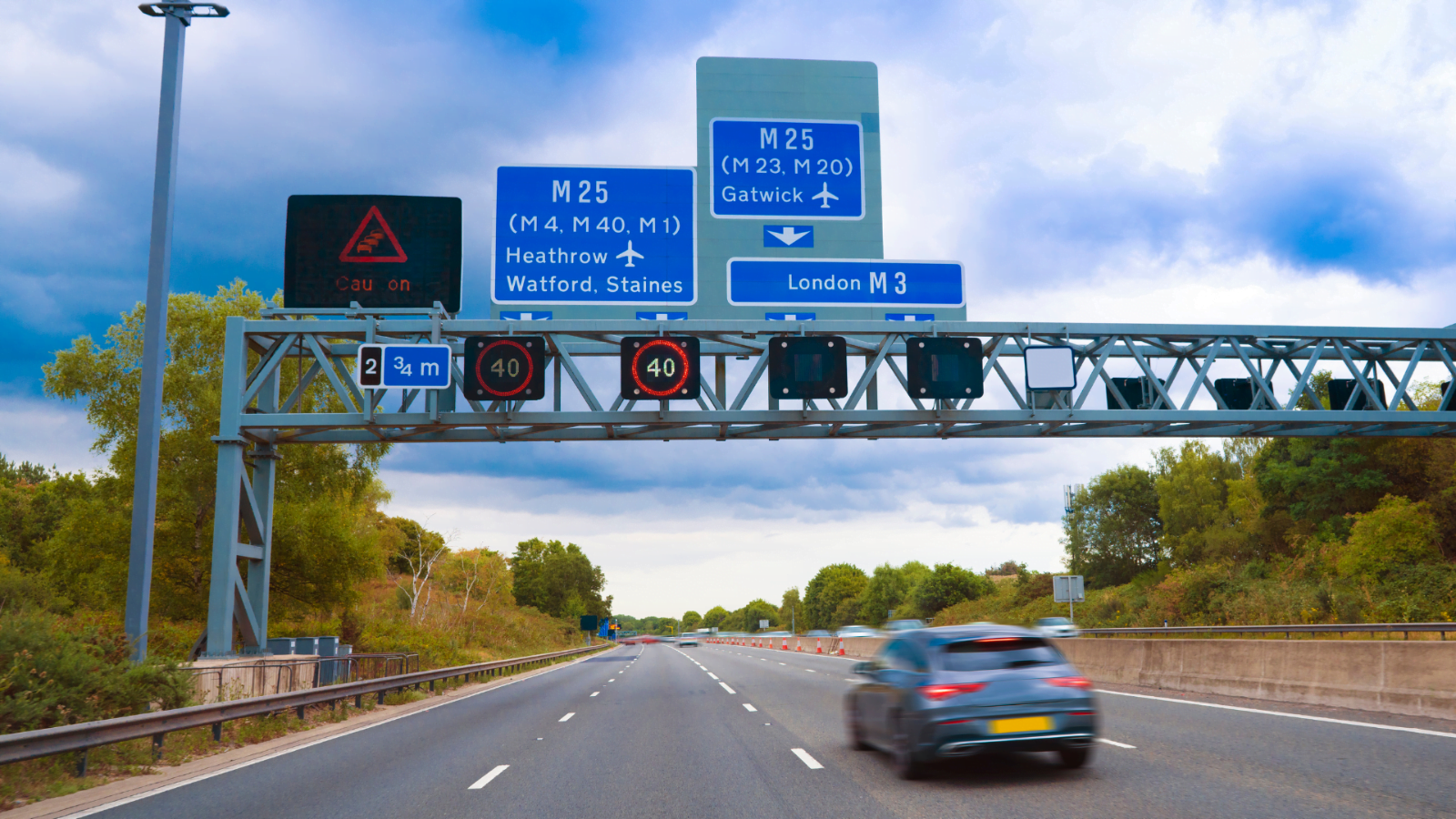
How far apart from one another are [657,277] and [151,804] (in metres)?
11.9

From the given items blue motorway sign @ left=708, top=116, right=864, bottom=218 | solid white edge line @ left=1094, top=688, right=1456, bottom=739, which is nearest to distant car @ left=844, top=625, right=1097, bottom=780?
solid white edge line @ left=1094, top=688, right=1456, bottom=739

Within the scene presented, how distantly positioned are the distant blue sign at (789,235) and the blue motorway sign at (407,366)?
6312 millimetres

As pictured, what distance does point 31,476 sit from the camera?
324ft

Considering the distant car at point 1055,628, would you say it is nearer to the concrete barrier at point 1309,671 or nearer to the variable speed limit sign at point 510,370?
the concrete barrier at point 1309,671

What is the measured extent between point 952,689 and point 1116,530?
96462mm

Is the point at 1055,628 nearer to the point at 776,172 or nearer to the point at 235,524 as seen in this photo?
the point at 776,172

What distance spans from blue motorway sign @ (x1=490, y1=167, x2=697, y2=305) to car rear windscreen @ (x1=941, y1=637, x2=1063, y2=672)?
10532mm

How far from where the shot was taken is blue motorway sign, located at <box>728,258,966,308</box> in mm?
19328

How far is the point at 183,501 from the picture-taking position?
36.4 metres

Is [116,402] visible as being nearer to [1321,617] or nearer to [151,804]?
[151,804]

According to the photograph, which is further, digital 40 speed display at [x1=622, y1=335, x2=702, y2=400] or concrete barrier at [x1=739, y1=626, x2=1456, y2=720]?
digital 40 speed display at [x1=622, y1=335, x2=702, y2=400]

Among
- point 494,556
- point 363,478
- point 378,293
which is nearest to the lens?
point 378,293

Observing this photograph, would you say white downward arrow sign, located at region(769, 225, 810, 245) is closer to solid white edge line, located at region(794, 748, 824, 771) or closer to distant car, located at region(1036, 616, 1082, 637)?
distant car, located at region(1036, 616, 1082, 637)


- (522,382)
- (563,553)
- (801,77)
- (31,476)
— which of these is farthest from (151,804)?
(563,553)
